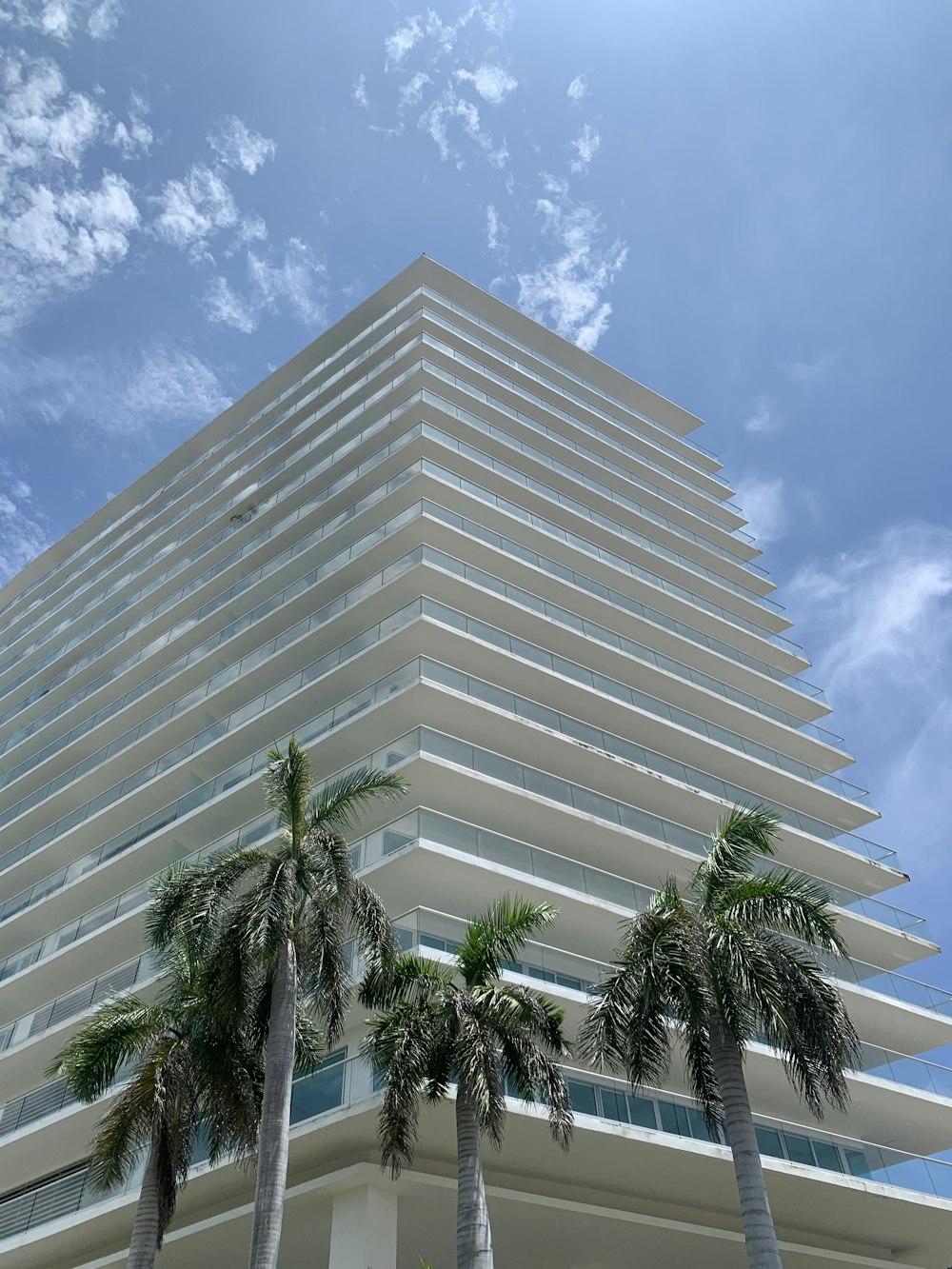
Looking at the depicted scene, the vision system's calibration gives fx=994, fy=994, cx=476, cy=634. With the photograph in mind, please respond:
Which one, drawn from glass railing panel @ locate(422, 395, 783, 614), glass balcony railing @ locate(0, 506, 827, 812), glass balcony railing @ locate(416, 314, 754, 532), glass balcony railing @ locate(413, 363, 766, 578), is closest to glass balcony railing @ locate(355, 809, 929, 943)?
glass balcony railing @ locate(0, 506, 827, 812)

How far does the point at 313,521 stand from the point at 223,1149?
21.5m

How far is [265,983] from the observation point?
14633mm

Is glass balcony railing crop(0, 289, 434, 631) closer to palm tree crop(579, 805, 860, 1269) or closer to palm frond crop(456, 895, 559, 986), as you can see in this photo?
palm frond crop(456, 895, 559, 986)

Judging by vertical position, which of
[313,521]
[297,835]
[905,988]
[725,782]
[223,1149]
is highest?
[313,521]

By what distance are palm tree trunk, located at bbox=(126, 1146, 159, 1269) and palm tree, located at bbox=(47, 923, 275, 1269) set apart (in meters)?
0.01

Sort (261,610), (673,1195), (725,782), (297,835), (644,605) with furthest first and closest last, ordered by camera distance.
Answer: (644,605) < (261,610) < (725,782) < (673,1195) < (297,835)

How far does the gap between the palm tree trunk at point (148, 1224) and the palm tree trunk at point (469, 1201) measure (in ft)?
14.8

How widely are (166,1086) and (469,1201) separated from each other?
15.6ft

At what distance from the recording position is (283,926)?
45.9 ft

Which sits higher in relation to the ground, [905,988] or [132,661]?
[132,661]

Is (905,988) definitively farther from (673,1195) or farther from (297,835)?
(297,835)

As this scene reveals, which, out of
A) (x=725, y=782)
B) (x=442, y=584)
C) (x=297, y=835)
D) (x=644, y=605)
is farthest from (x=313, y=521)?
(x=297, y=835)

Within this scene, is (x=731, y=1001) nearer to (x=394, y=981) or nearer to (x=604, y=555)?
(x=394, y=981)

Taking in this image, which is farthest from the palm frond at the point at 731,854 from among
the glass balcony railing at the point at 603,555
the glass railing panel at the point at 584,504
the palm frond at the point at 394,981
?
the glass railing panel at the point at 584,504
